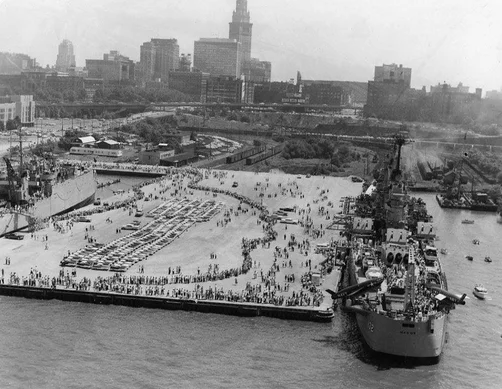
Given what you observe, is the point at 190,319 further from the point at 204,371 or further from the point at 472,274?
the point at 472,274

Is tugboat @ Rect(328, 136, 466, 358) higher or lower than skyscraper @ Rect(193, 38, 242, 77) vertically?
lower

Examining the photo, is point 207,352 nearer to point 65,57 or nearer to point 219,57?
point 65,57

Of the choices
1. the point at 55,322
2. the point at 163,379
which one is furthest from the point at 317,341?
the point at 55,322

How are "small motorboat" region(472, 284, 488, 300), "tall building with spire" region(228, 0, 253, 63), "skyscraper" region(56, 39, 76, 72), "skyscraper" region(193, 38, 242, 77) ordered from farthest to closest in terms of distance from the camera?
1. "tall building with spire" region(228, 0, 253, 63)
2. "skyscraper" region(193, 38, 242, 77)
3. "skyscraper" region(56, 39, 76, 72)
4. "small motorboat" region(472, 284, 488, 300)

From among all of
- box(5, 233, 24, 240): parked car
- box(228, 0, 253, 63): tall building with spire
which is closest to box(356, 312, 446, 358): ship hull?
box(5, 233, 24, 240): parked car

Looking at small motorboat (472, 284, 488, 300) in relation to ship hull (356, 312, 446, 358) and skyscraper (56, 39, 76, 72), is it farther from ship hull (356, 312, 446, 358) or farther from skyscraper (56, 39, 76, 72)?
skyscraper (56, 39, 76, 72)

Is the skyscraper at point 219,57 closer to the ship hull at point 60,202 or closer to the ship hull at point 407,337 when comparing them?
the ship hull at point 60,202

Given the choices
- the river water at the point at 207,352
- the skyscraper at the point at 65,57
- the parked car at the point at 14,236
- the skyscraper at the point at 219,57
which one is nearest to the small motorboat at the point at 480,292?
the river water at the point at 207,352

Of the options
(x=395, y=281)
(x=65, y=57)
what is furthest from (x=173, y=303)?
(x=65, y=57)
